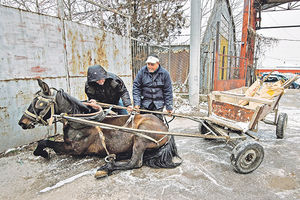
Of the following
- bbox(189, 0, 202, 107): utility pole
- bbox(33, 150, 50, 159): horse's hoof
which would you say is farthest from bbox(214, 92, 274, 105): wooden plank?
bbox(33, 150, 50, 159): horse's hoof

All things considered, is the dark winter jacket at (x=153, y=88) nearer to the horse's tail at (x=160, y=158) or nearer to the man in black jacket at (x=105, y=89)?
the man in black jacket at (x=105, y=89)

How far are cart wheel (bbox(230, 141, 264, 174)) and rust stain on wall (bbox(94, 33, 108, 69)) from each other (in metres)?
3.68

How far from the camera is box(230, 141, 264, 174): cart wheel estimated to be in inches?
92.7

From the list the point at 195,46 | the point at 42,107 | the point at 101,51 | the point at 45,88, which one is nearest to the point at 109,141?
the point at 42,107

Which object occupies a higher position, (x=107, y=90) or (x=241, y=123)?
(x=107, y=90)

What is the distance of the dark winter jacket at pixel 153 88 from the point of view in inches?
122

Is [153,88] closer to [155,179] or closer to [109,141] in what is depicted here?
[109,141]

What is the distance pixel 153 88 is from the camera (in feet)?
10.2

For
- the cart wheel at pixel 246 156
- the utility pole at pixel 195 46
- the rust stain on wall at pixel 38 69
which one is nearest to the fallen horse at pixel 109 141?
the cart wheel at pixel 246 156

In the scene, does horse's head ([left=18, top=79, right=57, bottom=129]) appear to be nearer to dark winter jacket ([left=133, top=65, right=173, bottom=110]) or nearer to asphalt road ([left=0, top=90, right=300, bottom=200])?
asphalt road ([left=0, top=90, right=300, bottom=200])

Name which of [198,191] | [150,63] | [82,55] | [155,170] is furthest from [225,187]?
[82,55]

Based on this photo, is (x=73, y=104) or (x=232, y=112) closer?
(x=73, y=104)

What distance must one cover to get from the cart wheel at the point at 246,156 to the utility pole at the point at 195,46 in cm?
398

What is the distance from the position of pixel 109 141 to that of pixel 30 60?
2.13 m
